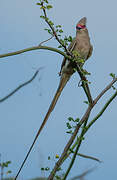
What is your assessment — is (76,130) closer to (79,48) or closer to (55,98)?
(55,98)

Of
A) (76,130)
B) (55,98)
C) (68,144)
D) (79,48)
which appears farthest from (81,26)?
(68,144)

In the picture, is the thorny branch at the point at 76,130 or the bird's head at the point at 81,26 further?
the bird's head at the point at 81,26

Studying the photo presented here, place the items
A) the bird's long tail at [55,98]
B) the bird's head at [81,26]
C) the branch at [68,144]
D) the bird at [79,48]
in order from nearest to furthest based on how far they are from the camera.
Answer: the branch at [68,144] → the bird's long tail at [55,98] → the bird at [79,48] → the bird's head at [81,26]

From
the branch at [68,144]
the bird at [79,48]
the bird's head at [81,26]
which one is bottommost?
the branch at [68,144]

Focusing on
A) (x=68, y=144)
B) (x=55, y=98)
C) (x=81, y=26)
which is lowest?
(x=68, y=144)

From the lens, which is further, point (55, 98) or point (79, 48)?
point (79, 48)

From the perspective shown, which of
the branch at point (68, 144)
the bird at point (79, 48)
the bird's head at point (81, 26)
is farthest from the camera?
the bird's head at point (81, 26)

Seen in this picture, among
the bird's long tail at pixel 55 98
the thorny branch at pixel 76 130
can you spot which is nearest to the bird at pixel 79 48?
the bird's long tail at pixel 55 98

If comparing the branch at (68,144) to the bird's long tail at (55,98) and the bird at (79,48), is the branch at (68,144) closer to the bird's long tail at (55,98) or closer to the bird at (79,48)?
the bird's long tail at (55,98)

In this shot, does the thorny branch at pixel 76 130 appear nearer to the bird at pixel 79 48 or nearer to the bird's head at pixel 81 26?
the bird at pixel 79 48

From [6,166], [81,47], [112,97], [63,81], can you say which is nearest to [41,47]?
[112,97]

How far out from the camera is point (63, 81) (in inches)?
114

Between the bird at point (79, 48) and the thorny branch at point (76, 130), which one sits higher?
the bird at point (79, 48)

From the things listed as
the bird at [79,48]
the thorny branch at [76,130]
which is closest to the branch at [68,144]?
the thorny branch at [76,130]
